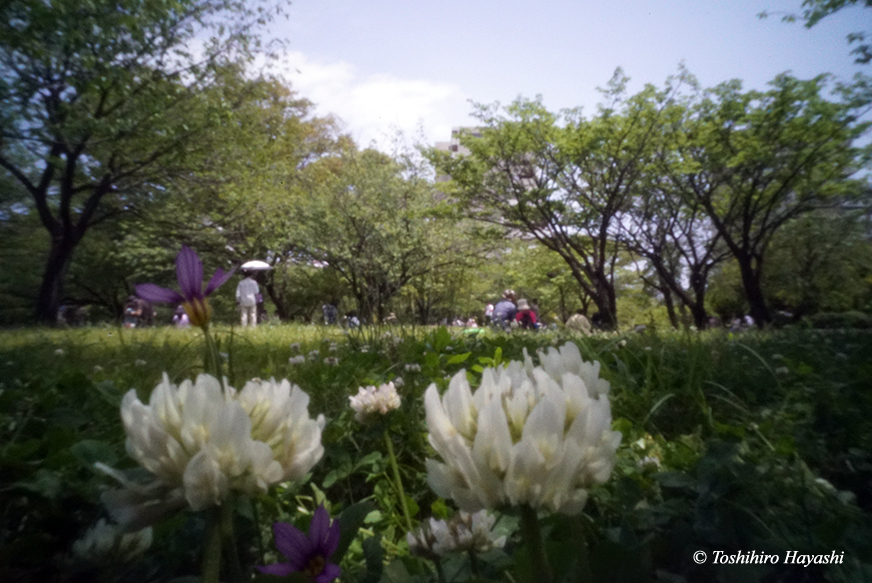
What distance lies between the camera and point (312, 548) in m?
0.65

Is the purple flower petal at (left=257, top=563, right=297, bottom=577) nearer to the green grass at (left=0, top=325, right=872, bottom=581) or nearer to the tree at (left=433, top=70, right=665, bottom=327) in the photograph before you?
the green grass at (left=0, top=325, right=872, bottom=581)

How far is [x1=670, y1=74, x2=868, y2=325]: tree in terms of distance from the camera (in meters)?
13.8

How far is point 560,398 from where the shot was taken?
1.72 ft

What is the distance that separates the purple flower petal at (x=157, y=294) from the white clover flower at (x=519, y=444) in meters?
0.37

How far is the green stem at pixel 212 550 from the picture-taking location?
1.56 ft

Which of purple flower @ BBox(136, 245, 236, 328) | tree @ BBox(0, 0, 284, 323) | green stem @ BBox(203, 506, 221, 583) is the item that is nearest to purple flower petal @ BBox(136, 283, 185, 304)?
purple flower @ BBox(136, 245, 236, 328)

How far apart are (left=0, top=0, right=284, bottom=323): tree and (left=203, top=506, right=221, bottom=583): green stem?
4540 millimetres

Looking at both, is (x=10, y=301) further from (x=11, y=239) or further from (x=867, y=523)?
(x=867, y=523)

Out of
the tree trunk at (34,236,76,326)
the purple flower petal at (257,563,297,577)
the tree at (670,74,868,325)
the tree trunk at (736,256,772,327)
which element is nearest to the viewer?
the purple flower petal at (257,563,297,577)

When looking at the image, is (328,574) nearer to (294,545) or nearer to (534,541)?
(294,545)

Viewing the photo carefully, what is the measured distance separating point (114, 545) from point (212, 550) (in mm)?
289

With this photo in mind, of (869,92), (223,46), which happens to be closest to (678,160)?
(869,92)

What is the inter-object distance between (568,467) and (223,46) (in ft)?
47.9

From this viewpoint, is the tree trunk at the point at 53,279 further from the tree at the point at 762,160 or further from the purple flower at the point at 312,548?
the tree at the point at 762,160
